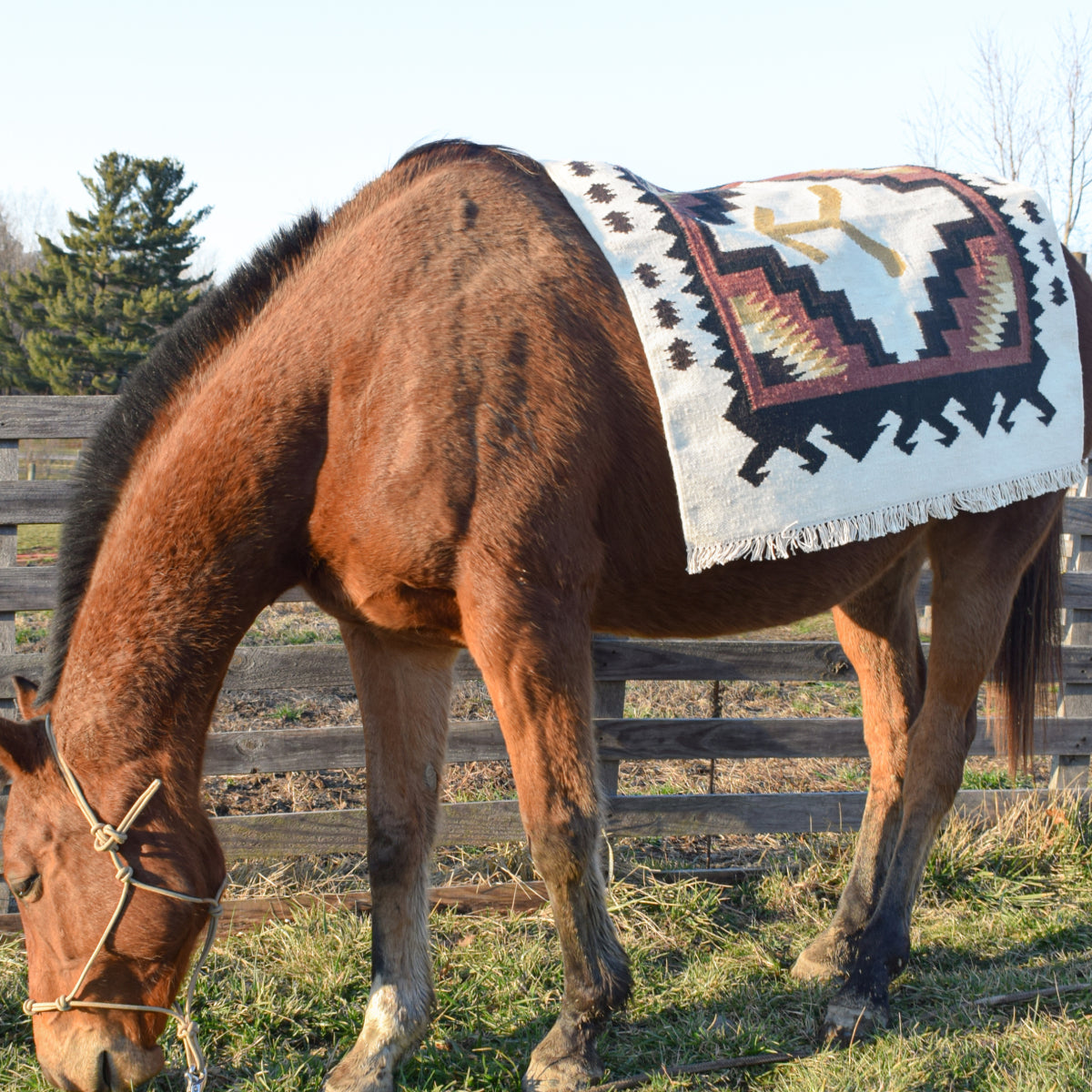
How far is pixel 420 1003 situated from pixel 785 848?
1876 mm

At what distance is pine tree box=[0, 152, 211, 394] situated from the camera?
27.5 metres

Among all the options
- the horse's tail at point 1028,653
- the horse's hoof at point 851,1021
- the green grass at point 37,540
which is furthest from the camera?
the green grass at point 37,540

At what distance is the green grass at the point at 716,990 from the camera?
2539 mm

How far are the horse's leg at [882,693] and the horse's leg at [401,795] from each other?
146cm

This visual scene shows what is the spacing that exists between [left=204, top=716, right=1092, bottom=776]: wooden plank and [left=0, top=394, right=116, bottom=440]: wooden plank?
1.31m

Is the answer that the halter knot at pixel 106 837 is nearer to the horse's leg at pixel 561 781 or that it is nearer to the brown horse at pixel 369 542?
the brown horse at pixel 369 542

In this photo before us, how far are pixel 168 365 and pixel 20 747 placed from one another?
1053mm

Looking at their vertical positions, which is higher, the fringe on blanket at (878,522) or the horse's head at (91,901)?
the fringe on blanket at (878,522)

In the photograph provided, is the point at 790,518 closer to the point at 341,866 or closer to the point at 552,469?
the point at 552,469

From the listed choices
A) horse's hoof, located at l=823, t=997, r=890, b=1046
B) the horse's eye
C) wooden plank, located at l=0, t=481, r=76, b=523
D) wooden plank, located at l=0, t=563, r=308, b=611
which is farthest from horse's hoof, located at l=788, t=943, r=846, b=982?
wooden plank, located at l=0, t=481, r=76, b=523

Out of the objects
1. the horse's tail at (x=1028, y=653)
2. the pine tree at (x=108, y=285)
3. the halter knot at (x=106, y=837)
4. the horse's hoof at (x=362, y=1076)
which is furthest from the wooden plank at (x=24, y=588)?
the pine tree at (x=108, y=285)

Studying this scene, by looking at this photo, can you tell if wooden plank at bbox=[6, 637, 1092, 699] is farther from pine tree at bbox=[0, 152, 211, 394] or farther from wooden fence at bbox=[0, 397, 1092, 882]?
pine tree at bbox=[0, 152, 211, 394]

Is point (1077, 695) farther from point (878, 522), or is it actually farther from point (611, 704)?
point (878, 522)

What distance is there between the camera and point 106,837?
2.18 metres
